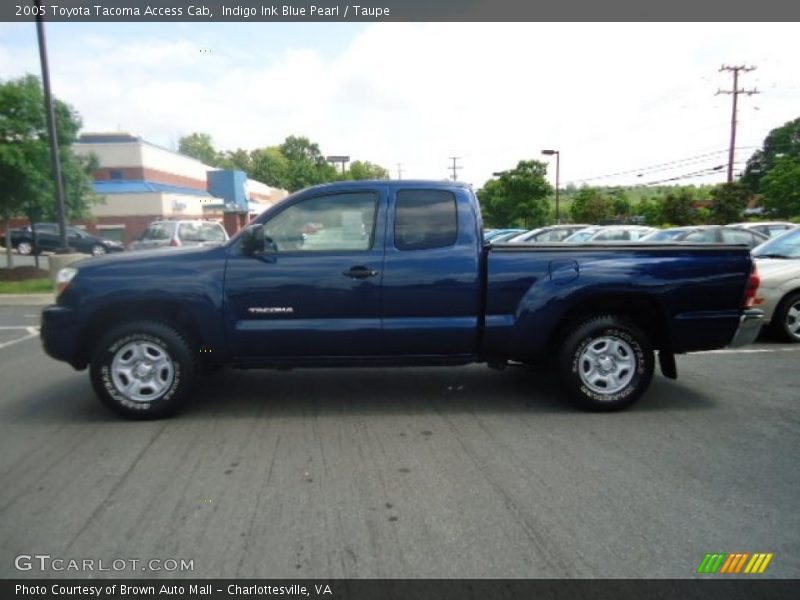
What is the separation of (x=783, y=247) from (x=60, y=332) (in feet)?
30.1

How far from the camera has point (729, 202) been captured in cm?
3309

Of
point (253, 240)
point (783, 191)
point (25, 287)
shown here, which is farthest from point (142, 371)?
point (783, 191)

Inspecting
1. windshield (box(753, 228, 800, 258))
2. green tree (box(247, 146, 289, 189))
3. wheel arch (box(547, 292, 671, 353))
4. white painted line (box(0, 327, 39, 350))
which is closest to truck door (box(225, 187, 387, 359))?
wheel arch (box(547, 292, 671, 353))

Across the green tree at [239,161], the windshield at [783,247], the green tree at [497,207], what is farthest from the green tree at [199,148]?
the windshield at [783,247]

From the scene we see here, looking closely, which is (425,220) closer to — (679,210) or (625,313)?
(625,313)

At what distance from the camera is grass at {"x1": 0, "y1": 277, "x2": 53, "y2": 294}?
13.4 metres

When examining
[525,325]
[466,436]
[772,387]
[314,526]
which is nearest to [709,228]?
[772,387]

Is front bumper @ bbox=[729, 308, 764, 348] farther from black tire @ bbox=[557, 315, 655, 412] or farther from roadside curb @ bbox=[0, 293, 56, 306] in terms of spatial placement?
roadside curb @ bbox=[0, 293, 56, 306]

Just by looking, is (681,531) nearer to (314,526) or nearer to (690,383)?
(314,526)

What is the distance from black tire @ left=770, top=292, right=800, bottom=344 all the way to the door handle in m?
6.01

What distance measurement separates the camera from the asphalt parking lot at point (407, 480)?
9.07ft

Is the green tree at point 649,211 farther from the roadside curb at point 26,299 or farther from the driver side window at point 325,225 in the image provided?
the driver side window at point 325,225

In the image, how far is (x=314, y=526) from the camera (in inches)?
118
